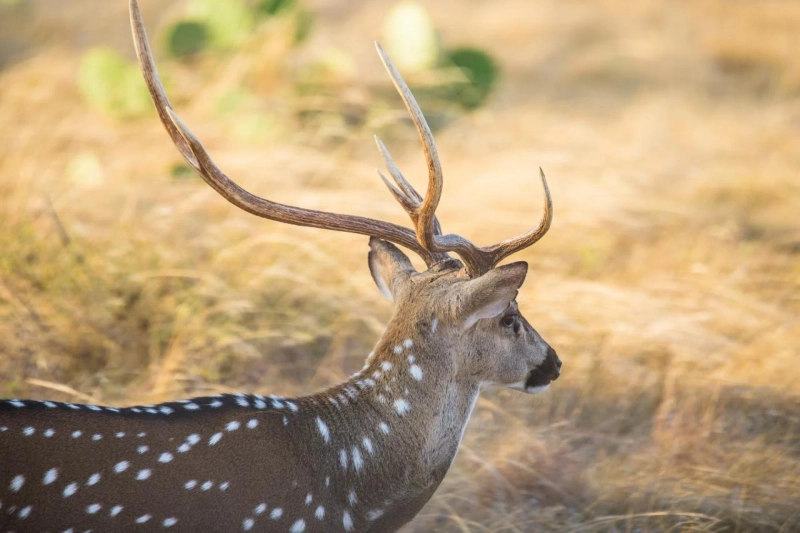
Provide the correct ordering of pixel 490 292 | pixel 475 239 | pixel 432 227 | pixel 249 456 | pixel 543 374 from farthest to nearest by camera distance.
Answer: pixel 475 239 → pixel 543 374 → pixel 432 227 → pixel 490 292 → pixel 249 456

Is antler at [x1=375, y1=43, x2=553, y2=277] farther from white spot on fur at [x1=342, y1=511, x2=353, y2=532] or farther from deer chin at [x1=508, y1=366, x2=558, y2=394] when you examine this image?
white spot on fur at [x1=342, y1=511, x2=353, y2=532]

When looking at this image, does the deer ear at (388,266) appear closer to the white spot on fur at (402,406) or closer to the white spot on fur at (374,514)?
the white spot on fur at (402,406)

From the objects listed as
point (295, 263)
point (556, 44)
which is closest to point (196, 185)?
point (295, 263)

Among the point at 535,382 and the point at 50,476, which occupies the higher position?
the point at 50,476

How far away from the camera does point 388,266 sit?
329 centimetres

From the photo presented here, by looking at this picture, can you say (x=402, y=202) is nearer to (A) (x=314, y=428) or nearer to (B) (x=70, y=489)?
(A) (x=314, y=428)

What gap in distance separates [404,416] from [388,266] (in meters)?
0.61

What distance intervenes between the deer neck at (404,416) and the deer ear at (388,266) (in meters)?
0.31

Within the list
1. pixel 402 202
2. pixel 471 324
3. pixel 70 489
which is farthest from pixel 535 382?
pixel 70 489

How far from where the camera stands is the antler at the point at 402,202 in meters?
2.82

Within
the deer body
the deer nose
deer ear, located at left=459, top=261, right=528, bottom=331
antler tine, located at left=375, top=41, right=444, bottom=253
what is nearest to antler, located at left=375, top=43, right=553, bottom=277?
antler tine, located at left=375, top=41, right=444, bottom=253

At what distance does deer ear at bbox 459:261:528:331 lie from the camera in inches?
110

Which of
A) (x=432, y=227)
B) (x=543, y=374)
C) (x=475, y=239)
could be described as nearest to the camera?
(x=432, y=227)

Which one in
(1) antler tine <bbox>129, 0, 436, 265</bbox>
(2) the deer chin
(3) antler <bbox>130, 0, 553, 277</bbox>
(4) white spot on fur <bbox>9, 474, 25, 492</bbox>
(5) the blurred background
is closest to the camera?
(4) white spot on fur <bbox>9, 474, 25, 492</bbox>
